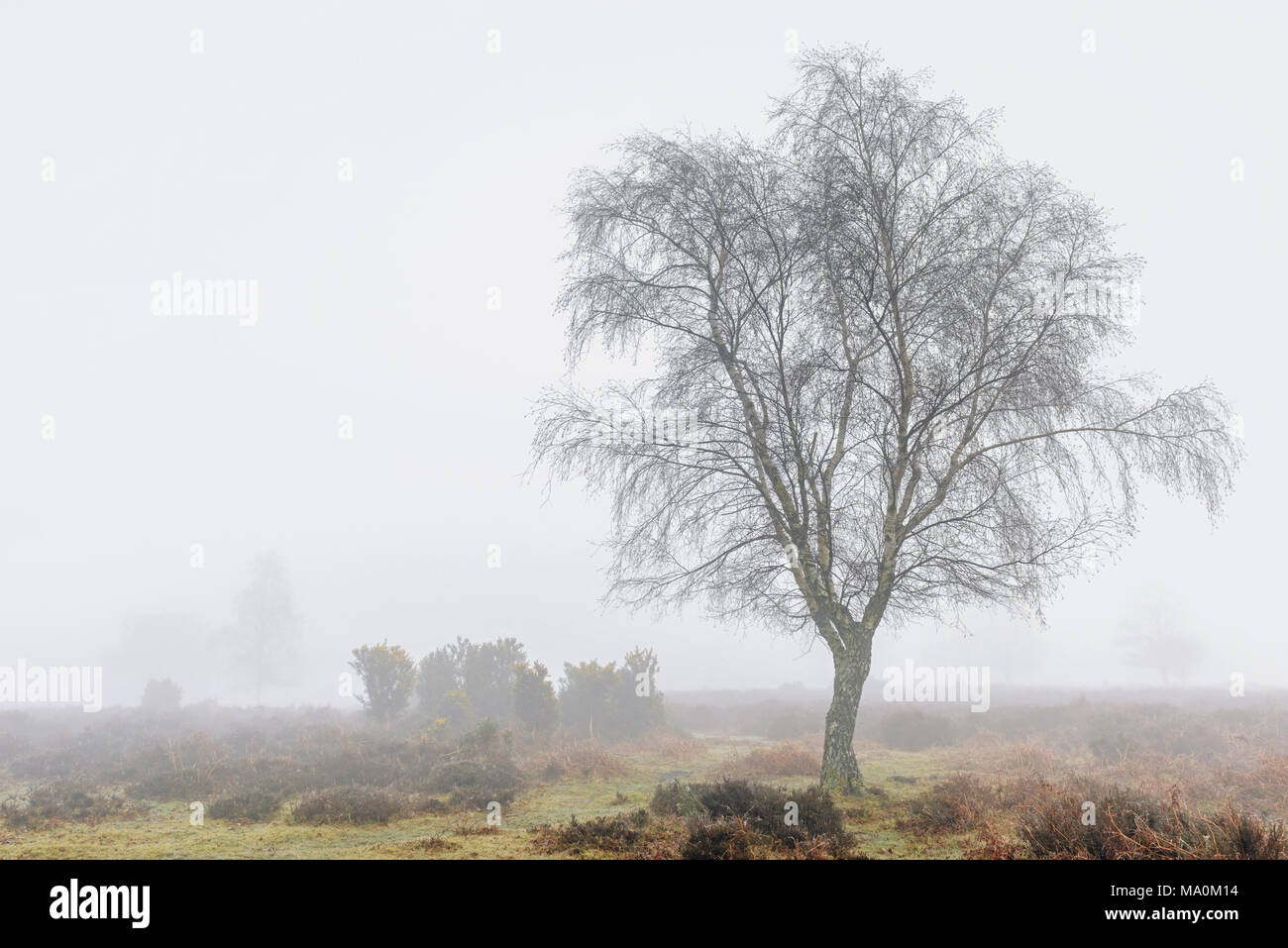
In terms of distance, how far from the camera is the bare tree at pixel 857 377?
9.90 m

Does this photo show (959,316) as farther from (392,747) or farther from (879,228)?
(392,747)

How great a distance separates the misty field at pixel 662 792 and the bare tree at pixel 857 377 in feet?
9.34

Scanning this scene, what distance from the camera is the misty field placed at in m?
6.73

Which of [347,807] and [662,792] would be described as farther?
[347,807]

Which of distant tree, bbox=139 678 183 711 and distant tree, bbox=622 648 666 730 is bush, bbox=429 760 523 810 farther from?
distant tree, bbox=139 678 183 711

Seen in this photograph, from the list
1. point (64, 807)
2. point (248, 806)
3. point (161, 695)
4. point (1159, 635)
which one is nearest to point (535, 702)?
point (248, 806)

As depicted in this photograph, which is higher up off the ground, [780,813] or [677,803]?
[780,813]

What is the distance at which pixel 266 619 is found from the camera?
156ft

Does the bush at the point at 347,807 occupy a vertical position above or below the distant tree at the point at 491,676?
above

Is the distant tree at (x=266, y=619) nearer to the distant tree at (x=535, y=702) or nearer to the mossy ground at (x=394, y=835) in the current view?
the distant tree at (x=535, y=702)

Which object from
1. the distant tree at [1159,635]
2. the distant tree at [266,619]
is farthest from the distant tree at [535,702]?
the distant tree at [1159,635]

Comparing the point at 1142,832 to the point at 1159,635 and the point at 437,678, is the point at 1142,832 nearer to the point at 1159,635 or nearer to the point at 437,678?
the point at 437,678

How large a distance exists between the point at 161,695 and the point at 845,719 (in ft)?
119

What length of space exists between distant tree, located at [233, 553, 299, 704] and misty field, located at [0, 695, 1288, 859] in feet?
84.6
